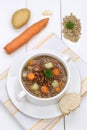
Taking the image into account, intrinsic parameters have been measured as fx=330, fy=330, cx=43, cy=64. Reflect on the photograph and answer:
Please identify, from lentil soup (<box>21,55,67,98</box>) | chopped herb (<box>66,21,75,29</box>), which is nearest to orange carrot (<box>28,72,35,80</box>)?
lentil soup (<box>21,55,67,98</box>)

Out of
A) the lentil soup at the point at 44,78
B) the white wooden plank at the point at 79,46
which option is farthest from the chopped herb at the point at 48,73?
the white wooden plank at the point at 79,46

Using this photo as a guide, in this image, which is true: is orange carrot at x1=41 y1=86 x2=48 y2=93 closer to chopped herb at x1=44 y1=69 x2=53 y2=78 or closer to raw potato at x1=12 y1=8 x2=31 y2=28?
chopped herb at x1=44 y1=69 x2=53 y2=78

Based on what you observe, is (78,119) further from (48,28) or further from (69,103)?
(48,28)

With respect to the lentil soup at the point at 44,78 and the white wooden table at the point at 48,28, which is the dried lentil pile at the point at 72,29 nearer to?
the white wooden table at the point at 48,28

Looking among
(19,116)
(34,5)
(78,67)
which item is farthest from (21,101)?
(34,5)

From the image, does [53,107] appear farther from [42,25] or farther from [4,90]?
[42,25]

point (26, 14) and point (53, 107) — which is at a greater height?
point (26, 14)
